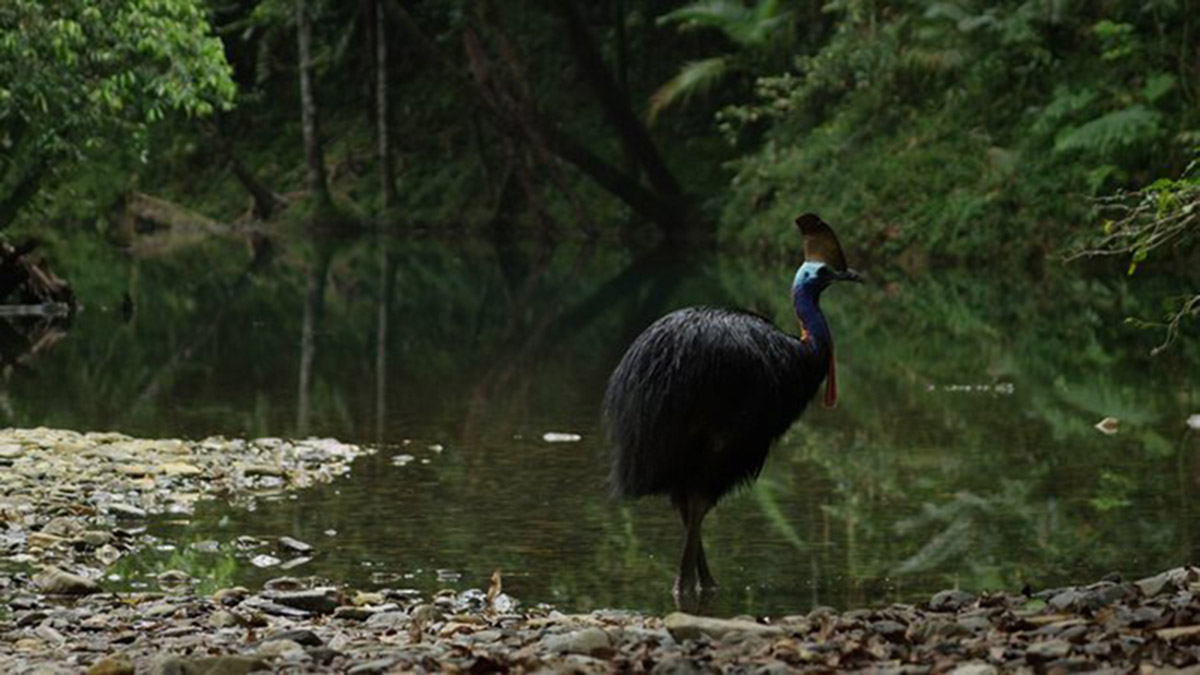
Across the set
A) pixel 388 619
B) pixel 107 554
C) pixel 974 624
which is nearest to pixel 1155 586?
pixel 974 624

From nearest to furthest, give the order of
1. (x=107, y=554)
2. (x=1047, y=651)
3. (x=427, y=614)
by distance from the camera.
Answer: (x=1047, y=651) → (x=427, y=614) → (x=107, y=554)

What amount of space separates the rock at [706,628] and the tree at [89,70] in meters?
15.6

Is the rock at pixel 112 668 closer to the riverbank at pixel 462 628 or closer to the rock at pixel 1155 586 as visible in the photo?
the riverbank at pixel 462 628

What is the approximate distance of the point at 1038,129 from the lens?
1233 inches

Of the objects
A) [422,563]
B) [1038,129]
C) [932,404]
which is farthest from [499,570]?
[1038,129]

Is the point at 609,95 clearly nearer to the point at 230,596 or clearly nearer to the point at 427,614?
the point at 230,596

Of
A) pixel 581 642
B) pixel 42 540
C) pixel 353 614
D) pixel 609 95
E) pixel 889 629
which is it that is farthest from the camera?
pixel 609 95

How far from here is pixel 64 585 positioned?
8.55 m

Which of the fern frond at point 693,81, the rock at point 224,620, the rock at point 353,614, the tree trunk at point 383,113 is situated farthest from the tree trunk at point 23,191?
the tree trunk at point 383,113

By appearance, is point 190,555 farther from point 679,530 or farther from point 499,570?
point 679,530

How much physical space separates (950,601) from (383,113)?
4245 centimetres

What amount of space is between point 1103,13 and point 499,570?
969 inches

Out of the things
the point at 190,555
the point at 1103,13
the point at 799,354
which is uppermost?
the point at 1103,13

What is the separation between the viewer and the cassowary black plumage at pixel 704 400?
354 inches
